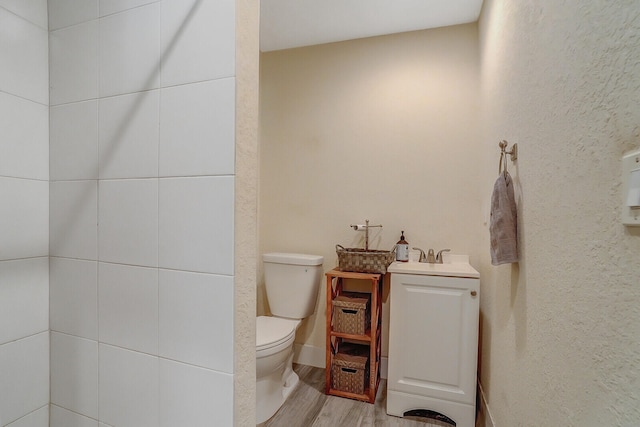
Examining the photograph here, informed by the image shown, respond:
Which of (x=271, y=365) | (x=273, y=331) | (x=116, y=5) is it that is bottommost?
(x=271, y=365)

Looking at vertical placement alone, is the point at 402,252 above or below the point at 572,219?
below

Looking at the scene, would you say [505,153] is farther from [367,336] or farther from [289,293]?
[289,293]

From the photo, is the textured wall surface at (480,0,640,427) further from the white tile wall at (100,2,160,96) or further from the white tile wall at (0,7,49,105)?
the white tile wall at (0,7,49,105)

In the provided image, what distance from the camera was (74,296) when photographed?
2.86 ft

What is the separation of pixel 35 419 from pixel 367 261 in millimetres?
1613

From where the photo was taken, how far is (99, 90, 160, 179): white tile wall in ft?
2.52

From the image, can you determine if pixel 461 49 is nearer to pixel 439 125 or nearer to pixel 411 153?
pixel 439 125

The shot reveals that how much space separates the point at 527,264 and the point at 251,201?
0.97 m

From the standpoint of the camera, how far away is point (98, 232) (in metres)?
0.84

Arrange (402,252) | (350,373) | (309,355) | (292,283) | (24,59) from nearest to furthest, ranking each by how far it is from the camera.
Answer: (24,59) → (350,373) → (402,252) → (292,283) → (309,355)

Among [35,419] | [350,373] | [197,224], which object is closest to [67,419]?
[35,419]

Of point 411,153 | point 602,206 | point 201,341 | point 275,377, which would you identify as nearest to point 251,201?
point 201,341

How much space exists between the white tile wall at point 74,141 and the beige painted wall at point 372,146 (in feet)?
5.34

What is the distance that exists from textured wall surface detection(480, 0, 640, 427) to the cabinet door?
364 mm
